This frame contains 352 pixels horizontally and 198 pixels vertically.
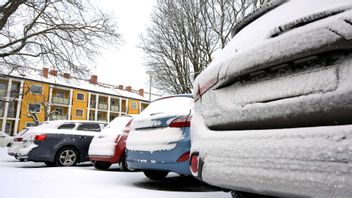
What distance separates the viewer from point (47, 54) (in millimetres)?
16234

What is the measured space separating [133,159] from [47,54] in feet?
46.1

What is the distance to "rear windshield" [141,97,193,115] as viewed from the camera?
4.12 meters

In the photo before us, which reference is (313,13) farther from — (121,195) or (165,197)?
(121,195)

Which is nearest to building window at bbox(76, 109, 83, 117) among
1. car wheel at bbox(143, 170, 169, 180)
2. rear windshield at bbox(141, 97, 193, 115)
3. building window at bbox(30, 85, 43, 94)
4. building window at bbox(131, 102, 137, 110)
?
building window at bbox(30, 85, 43, 94)

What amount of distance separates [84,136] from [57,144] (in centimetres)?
79

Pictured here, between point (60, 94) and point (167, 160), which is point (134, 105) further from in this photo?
point (167, 160)

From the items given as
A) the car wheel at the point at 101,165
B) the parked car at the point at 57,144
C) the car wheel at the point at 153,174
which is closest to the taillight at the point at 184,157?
the car wheel at the point at 153,174

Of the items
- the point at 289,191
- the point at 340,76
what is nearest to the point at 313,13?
the point at 340,76

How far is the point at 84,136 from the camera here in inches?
336

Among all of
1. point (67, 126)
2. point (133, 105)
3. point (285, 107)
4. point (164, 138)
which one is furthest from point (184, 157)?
point (133, 105)

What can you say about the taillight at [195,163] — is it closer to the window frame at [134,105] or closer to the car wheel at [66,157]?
the car wheel at [66,157]

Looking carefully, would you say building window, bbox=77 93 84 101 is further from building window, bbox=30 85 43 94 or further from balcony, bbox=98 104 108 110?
building window, bbox=30 85 43 94

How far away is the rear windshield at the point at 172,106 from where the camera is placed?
4.12 meters

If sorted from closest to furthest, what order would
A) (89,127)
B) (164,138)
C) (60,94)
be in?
(164,138)
(89,127)
(60,94)
